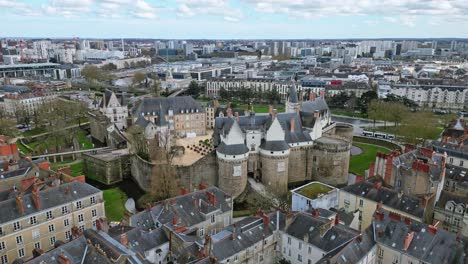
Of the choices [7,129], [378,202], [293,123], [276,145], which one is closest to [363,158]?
[293,123]

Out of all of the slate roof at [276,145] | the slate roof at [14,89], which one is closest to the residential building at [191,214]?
the slate roof at [276,145]

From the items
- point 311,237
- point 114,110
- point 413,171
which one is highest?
point 413,171

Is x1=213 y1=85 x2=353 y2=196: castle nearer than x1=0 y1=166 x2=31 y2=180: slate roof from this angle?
No

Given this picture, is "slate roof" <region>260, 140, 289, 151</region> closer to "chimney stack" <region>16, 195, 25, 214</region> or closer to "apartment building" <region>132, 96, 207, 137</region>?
"apartment building" <region>132, 96, 207, 137</region>

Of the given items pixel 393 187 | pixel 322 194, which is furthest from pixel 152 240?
pixel 393 187

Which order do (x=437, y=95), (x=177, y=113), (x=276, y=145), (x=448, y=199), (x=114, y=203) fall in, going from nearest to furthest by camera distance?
(x=448, y=199) → (x=114, y=203) → (x=276, y=145) → (x=177, y=113) → (x=437, y=95)

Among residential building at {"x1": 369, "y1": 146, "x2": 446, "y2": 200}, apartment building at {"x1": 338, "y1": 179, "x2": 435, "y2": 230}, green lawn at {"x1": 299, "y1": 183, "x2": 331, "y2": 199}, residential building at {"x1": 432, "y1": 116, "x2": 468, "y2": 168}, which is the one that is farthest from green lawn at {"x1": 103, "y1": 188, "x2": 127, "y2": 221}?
residential building at {"x1": 432, "y1": 116, "x2": 468, "y2": 168}

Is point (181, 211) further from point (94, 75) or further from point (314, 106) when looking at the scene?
point (94, 75)
